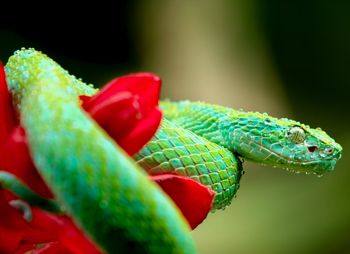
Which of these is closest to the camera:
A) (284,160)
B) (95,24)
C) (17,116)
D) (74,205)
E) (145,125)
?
(74,205)

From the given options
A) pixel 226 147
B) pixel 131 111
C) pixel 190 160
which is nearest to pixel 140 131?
pixel 131 111

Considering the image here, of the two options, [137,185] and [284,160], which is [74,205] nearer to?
[137,185]

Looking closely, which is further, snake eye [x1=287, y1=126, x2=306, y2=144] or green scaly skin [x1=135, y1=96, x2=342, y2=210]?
snake eye [x1=287, y1=126, x2=306, y2=144]

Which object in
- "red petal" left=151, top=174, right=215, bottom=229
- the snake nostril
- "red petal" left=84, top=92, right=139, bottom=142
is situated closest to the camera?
"red petal" left=84, top=92, right=139, bottom=142

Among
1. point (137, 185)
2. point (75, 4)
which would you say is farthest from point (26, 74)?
point (75, 4)

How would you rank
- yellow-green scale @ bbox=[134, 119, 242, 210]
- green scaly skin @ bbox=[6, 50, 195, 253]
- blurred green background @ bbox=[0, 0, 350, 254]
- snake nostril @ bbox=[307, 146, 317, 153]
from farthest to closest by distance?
1. blurred green background @ bbox=[0, 0, 350, 254]
2. snake nostril @ bbox=[307, 146, 317, 153]
3. yellow-green scale @ bbox=[134, 119, 242, 210]
4. green scaly skin @ bbox=[6, 50, 195, 253]

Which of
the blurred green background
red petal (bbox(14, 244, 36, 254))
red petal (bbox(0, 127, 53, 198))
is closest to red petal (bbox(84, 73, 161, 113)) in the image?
red petal (bbox(0, 127, 53, 198))

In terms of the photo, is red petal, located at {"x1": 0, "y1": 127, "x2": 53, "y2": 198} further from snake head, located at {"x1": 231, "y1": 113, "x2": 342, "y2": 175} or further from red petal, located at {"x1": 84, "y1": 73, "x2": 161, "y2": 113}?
snake head, located at {"x1": 231, "y1": 113, "x2": 342, "y2": 175}
